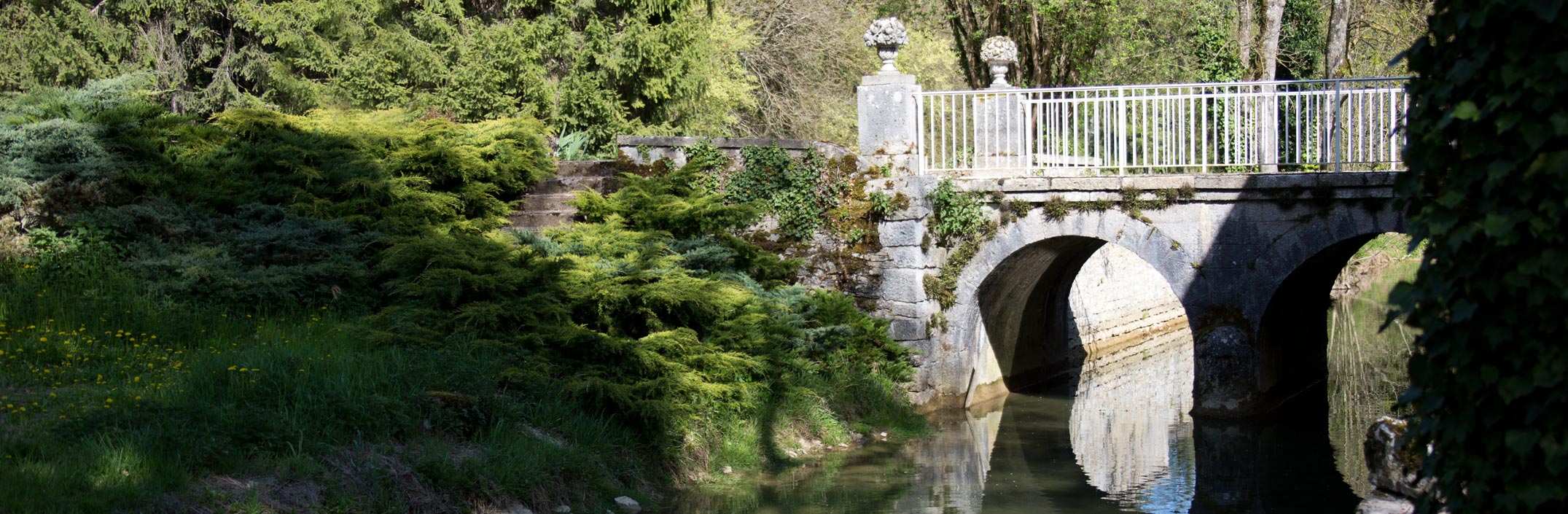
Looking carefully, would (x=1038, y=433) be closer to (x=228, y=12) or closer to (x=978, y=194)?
(x=978, y=194)

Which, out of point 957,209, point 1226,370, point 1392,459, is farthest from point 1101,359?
point 1392,459

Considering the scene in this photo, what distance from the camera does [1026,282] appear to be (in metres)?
13.5

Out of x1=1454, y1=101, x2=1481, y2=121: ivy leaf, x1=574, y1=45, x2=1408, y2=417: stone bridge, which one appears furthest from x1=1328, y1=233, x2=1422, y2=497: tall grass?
x1=1454, y1=101, x2=1481, y2=121: ivy leaf

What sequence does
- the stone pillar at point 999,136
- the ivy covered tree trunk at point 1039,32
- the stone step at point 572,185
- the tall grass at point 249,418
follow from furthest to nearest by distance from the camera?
the ivy covered tree trunk at point 1039,32 → the stone step at point 572,185 → the stone pillar at point 999,136 → the tall grass at point 249,418

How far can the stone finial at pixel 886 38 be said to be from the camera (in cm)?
1169

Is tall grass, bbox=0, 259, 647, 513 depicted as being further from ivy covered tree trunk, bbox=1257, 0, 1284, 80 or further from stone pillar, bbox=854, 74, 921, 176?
ivy covered tree trunk, bbox=1257, 0, 1284, 80

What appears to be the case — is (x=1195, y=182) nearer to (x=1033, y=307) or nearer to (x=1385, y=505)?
(x=1033, y=307)

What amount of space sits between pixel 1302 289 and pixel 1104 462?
3.73 m

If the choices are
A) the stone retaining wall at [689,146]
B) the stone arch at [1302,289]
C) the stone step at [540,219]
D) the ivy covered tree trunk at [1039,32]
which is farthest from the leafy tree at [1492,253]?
the ivy covered tree trunk at [1039,32]

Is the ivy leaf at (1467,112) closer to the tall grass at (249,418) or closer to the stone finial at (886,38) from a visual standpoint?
the tall grass at (249,418)

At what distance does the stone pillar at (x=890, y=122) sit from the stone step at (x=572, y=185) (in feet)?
7.99

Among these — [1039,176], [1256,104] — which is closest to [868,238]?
[1039,176]

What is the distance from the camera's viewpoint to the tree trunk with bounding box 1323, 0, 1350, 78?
1648 cm

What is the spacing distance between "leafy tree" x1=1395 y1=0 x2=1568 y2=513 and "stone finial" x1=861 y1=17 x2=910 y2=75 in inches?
319
